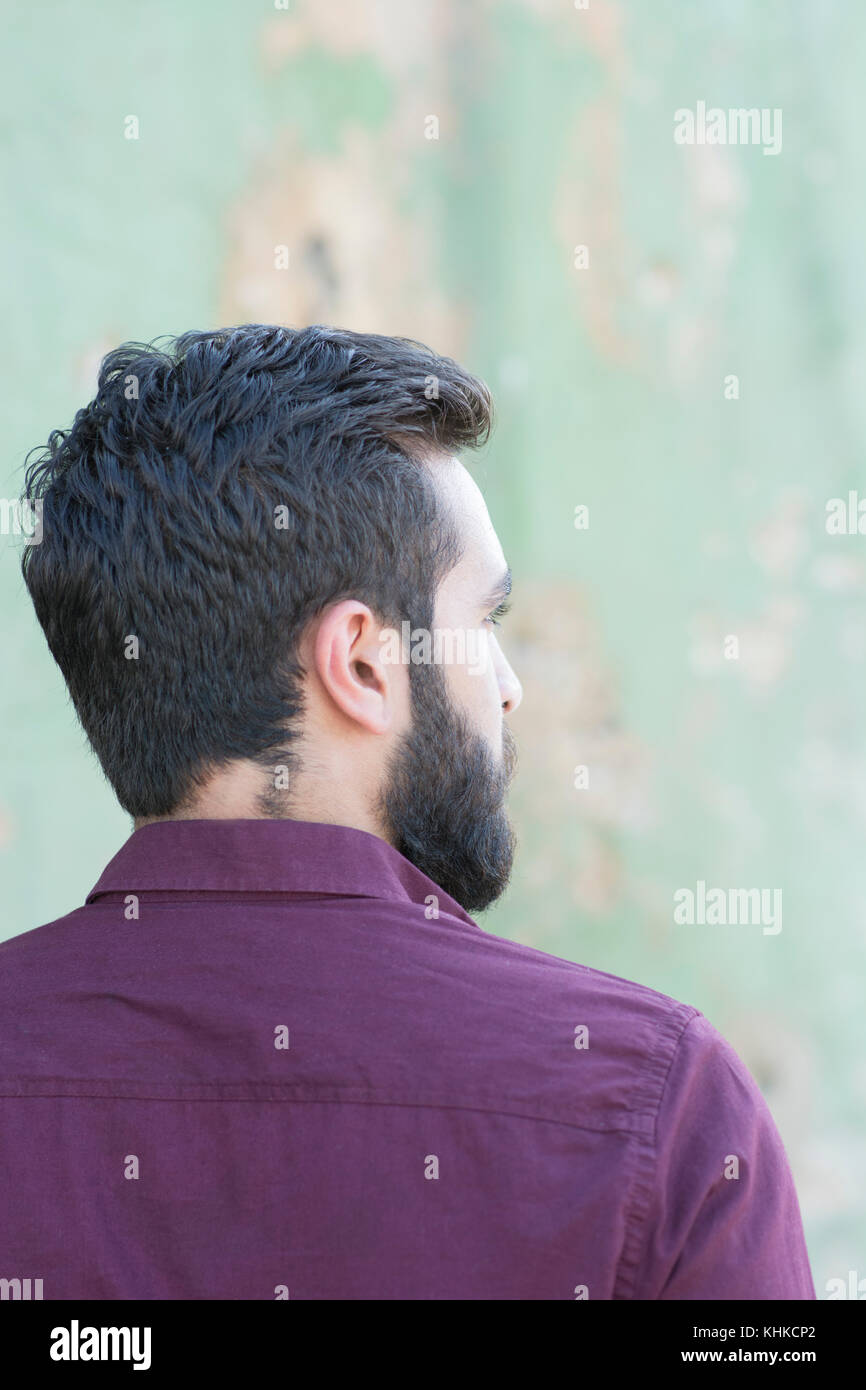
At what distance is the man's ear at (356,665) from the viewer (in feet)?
2.94

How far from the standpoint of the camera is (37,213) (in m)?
1.96

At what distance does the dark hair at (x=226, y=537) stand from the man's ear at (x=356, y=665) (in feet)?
0.05

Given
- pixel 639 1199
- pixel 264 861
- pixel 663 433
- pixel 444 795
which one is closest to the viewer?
pixel 639 1199

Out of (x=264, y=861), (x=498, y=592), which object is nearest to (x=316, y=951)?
(x=264, y=861)

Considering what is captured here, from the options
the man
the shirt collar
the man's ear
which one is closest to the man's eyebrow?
the man

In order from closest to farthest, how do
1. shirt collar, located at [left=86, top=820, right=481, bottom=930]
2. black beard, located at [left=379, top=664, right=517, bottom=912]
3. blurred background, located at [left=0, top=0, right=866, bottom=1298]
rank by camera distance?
shirt collar, located at [left=86, top=820, right=481, bottom=930] < black beard, located at [left=379, top=664, right=517, bottom=912] < blurred background, located at [left=0, top=0, right=866, bottom=1298]

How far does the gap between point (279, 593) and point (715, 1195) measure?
468mm

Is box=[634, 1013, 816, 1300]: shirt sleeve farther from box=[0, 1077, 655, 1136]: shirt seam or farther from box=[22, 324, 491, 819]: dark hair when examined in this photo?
box=[22, 324, 491, 819]: dark hair

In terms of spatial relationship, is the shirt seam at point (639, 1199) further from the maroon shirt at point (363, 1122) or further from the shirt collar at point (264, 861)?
the shirt collar at point (264, 861)

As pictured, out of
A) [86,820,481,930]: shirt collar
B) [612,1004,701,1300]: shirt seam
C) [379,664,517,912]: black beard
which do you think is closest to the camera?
[612,1004,701,1300]: shirt seam

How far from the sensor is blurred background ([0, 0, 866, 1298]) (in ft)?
7.17

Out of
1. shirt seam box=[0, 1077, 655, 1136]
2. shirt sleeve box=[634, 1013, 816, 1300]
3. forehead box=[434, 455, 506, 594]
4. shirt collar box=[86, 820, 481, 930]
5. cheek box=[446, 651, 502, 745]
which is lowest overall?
shirt sleeve box=[634, 1013, 816, 1300]

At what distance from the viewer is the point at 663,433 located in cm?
223

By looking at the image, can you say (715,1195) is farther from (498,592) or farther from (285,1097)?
(498,592)
